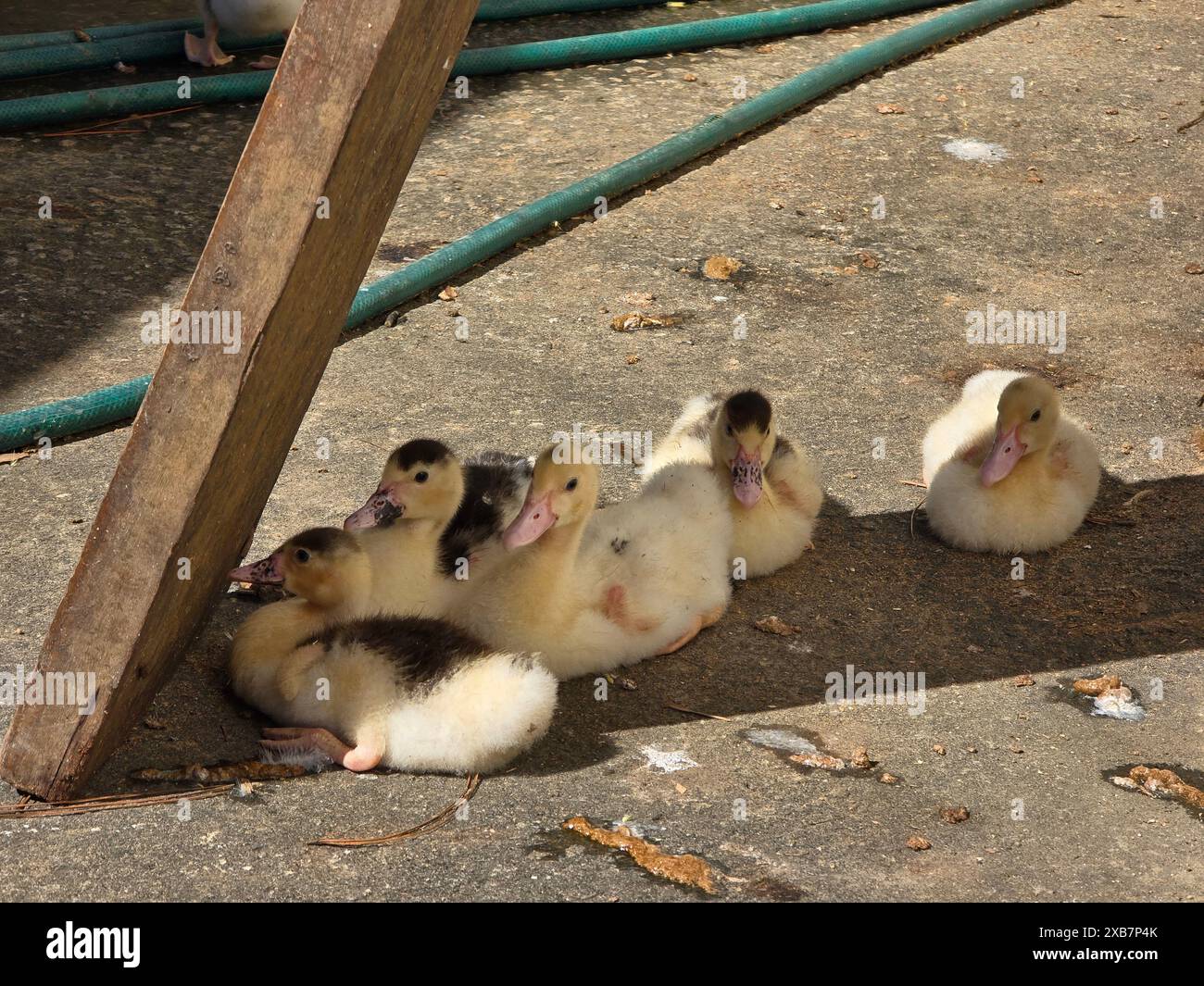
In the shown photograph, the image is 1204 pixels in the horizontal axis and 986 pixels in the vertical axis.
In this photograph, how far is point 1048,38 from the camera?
31.9ft

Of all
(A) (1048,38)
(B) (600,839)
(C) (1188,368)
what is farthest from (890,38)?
(B) (600,839)

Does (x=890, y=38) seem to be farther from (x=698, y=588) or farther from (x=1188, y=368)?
(x=698, y=588)

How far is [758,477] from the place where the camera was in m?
4.68

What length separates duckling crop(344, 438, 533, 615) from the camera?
421 centimetres

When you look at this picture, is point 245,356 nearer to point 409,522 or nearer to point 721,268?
point 409,522

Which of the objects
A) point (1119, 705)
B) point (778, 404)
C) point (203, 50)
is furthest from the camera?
point (203, 50)

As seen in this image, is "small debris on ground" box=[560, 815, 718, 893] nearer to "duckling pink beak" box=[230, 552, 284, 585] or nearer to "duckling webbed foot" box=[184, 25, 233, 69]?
"duckling pink beak" box=[230, 552, 284, 585]

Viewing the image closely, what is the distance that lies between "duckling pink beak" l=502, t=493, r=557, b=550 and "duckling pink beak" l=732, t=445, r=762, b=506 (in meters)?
0.75

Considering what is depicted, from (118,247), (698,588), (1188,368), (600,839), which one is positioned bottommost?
(600,839)

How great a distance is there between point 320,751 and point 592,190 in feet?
13.8

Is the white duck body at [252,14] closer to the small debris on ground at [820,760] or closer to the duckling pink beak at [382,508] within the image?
the duckling pink beak at [382,508]

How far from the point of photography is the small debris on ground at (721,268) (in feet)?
22.5

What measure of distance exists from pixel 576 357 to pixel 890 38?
416 cm

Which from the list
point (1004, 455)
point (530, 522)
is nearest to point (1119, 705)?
point (1004, 455)
